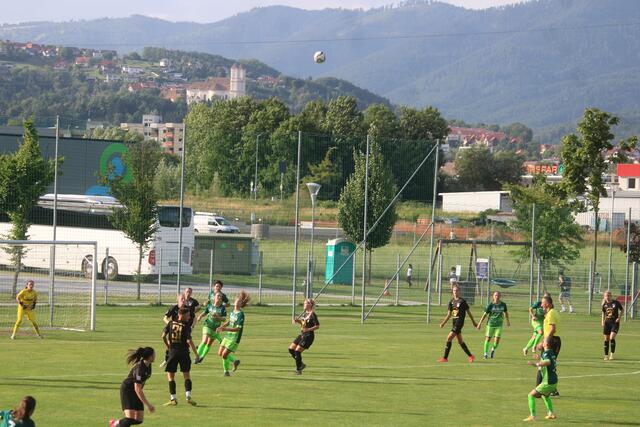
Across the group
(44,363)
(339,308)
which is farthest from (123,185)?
(44,363)

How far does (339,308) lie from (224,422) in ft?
A: 96.1

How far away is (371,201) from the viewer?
55750 millimetres

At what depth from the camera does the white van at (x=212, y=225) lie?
66.5 metres

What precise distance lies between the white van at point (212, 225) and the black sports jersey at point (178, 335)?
43.2 metres

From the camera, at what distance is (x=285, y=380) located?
23.8 metres

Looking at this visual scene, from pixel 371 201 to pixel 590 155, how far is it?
1118 centimetres

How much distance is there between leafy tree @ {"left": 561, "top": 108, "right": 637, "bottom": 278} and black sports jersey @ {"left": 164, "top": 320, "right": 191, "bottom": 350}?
37.5 meters

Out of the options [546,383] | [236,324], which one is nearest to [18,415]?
[546,383]

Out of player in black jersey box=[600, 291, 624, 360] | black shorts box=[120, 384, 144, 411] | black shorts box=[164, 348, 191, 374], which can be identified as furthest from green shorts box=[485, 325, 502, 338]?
black shorts box=[120, 384, 144, 411]

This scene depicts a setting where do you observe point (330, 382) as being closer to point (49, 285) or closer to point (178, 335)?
point (178, 335)

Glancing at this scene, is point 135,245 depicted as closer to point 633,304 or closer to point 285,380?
point 633,304

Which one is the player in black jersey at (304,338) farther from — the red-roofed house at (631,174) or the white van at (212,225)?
the red-roofed house at (631,174)

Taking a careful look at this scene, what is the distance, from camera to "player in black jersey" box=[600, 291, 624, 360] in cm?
3038

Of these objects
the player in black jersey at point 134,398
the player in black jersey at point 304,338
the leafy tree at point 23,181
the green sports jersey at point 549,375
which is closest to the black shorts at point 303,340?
the player in black jersey at point 304,338
